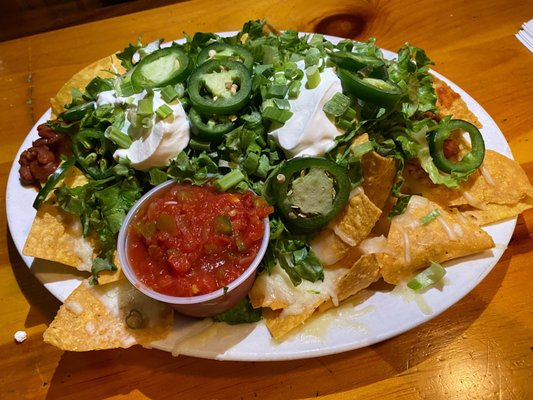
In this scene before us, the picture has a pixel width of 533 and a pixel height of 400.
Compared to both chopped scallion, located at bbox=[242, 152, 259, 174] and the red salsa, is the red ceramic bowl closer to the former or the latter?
the red salsa

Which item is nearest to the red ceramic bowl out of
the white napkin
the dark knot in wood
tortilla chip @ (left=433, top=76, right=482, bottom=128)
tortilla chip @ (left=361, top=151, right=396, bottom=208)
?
tortilla chip @ (left=361, top=151, right=396, bottom=208)

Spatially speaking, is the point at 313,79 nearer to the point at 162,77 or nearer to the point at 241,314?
the point at 162,77

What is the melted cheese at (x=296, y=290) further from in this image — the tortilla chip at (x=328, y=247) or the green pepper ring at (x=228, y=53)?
the green pepper ring at (x=228, y=53)

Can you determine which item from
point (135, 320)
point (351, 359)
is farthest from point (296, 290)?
point (135, 320)

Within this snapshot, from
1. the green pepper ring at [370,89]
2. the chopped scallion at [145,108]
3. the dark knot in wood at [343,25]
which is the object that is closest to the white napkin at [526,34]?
the dark knot in wood at [343,25]

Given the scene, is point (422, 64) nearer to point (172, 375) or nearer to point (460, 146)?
point (460, 146)

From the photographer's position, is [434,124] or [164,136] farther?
[434,124]

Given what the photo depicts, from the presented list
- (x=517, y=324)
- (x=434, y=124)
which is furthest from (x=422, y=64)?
(x=517, y=324)
